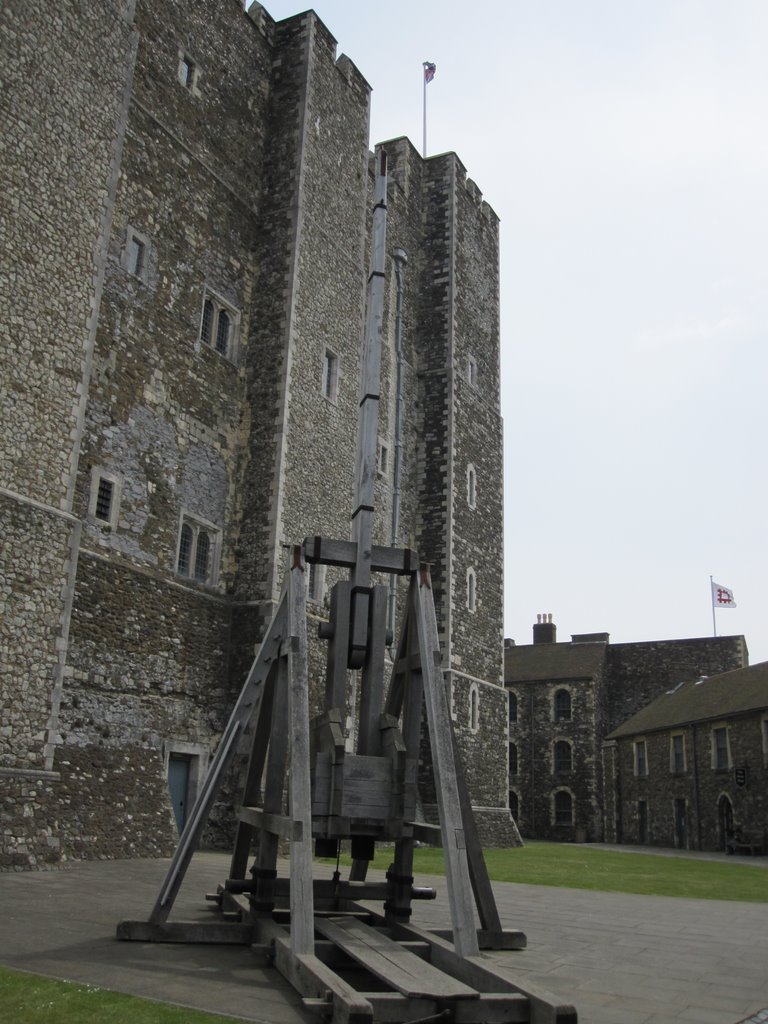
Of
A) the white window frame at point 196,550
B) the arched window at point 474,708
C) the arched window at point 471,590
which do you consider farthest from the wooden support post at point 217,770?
the arched window at point 471,590

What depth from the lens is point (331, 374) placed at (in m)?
21.6

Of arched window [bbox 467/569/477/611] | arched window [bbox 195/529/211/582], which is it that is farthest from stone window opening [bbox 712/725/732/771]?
arched window [bbox 195/529/211/582]

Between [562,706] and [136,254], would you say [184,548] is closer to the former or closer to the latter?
[136,254]

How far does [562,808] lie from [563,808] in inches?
2.1

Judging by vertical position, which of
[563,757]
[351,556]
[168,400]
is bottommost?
[351,556]

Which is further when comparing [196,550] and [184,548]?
[196,550]

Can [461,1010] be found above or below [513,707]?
below

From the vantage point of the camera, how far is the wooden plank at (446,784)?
575 cm

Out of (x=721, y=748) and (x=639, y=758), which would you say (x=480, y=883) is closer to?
(x=721, y=748)

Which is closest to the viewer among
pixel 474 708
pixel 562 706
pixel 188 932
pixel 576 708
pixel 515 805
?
pixel 188 932

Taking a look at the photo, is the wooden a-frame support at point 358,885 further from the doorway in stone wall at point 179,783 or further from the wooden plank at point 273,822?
the doorway in stone wall at point 179,783

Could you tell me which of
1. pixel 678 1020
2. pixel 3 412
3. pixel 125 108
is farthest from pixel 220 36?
pixel 678 1020

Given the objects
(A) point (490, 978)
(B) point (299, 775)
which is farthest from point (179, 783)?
(A) point (490, 978)

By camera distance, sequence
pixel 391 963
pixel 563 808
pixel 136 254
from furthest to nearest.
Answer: pixel 563 808 → pixel 136 254 → pixel 391 963
